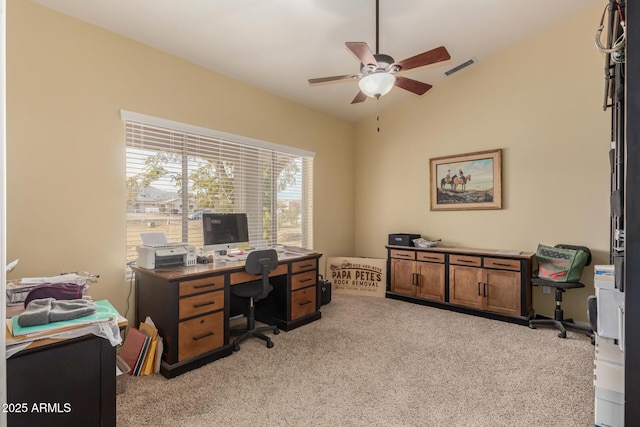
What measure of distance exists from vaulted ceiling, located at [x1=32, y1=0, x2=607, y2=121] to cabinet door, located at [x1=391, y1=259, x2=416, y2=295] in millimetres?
2573

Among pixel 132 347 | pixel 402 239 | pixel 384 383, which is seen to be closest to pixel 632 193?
pixel 384 383

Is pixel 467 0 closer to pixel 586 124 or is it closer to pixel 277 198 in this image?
pixel 586 124

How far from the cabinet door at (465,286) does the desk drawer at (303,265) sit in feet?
5.92

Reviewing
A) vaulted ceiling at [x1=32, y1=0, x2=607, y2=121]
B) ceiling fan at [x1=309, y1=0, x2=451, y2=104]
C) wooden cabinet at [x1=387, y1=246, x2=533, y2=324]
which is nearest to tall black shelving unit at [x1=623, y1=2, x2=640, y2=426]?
ceiling fan at [x1=309, y1=0, x2=451, y2=104]

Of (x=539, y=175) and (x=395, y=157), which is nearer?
(x=539, y=175)

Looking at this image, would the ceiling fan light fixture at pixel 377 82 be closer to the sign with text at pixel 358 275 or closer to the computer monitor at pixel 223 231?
the computer monitor at pixel 223 231

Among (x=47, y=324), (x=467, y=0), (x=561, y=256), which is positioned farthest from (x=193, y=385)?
(x=467, y=0)

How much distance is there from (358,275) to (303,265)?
5.30 feet

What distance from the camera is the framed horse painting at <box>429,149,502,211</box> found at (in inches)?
161

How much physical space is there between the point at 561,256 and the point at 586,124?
1484mm

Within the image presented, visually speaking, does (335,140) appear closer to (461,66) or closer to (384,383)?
(461,66)

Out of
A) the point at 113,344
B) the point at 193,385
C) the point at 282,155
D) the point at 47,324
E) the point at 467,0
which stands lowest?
the point at 193,385

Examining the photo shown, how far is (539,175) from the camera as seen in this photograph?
379 cm

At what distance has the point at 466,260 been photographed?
13.0ft
